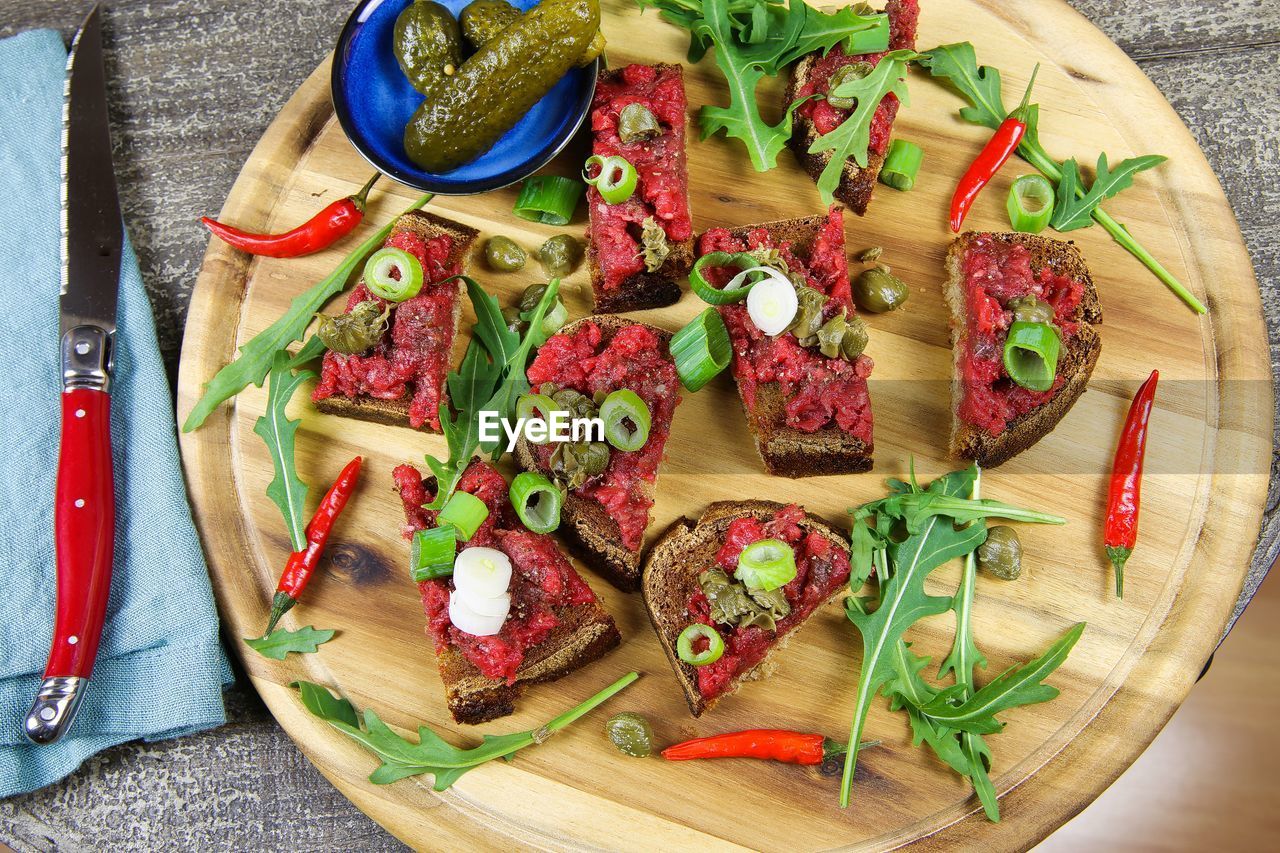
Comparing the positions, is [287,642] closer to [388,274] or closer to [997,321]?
[388,274]

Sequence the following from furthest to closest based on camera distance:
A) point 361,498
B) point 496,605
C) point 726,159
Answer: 1. point 726,159
2. point 361,498
3. point 496,605

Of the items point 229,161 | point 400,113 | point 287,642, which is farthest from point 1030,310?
point 229,161

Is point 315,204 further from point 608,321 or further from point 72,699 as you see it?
point 72,699

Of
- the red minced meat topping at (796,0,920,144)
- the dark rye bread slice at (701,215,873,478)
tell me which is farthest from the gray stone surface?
the dark rye bread slice at (701,215,873,478)

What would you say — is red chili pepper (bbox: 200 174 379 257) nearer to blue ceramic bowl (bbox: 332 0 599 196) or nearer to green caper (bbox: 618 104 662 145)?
blue ceramic bowl (bbox: 332 0 599 196)

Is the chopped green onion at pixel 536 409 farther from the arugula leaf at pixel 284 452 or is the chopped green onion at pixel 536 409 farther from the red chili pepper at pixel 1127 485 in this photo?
the red chili pepper at pixel 1127 485

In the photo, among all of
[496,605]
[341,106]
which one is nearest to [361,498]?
[496,605]
